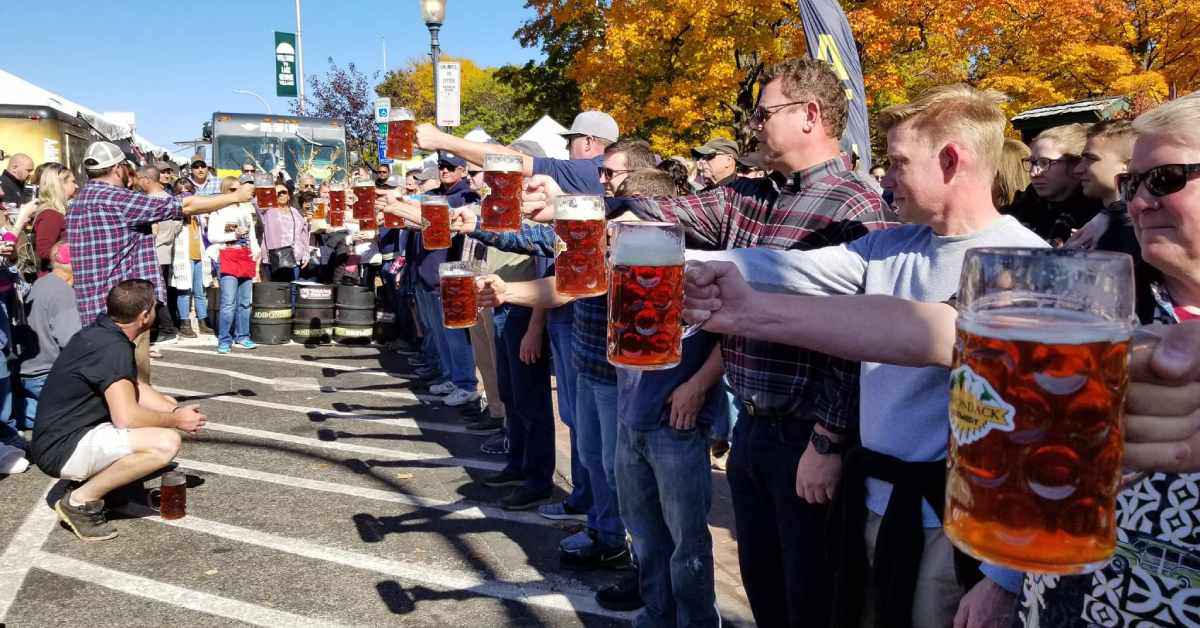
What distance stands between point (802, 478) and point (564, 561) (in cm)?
210

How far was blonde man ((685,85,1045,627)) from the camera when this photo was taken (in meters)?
1.97

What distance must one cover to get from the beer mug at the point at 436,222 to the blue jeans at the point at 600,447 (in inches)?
37.5

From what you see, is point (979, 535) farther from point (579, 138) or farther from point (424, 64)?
point (424, 64)

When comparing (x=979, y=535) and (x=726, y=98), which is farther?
(x=726, y=98)

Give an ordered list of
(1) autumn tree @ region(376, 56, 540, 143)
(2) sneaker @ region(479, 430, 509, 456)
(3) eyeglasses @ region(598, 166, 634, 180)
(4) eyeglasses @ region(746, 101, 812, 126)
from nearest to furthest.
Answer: (4) eyeglasses @ region(746, 101, 812, 126)
(3) eyeglasses @ region(598, 166, 634, 180)
(2) sneaker @ region(479, 430, 509, 456)
(1) autumn tree @ region(376, 56, 540, 143)

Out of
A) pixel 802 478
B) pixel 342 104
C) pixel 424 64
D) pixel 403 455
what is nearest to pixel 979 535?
pixel 802 478

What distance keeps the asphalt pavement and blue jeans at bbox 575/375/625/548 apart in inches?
9.3

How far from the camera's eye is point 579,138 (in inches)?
195

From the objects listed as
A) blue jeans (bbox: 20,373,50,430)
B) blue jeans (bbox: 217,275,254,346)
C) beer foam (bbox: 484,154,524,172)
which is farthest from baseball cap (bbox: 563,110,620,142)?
blue jeans (bbox: 217,275,254,346)

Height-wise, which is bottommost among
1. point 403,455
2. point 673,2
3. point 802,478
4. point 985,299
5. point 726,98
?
point 403,455

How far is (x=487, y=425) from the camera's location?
6824 mm

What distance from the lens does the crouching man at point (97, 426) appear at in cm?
464

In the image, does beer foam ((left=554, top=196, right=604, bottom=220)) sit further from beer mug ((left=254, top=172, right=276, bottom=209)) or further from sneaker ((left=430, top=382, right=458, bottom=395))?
sneaker ((left=430, top=382, right=458, bottom=395))

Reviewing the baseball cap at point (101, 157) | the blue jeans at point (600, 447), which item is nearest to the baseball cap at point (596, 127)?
the blue jeans at point (600, 447)
